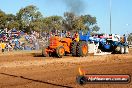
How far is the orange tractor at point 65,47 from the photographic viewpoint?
23328mm

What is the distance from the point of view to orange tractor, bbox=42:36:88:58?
76.5ft

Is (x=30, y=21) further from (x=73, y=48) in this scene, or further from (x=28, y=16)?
(x=73, y=48)

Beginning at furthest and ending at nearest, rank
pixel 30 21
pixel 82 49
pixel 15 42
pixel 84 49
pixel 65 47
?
pixel 30 21 → pixel 15 42 → pixel 84 49 → pixel 65 47 → pixel 82 49

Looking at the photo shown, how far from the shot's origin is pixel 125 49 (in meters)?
28.5

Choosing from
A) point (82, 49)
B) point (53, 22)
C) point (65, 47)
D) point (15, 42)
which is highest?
point (53, 22)

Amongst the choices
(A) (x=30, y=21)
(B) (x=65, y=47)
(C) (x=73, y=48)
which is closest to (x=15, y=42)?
(B) (x=65, y=47)

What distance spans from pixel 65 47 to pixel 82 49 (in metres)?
1.21

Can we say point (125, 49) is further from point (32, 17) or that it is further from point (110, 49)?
point (32, 17)

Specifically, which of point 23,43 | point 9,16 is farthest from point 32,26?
point 23,43

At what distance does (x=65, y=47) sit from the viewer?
2392cm

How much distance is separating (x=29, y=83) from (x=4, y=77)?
2076 millimetres

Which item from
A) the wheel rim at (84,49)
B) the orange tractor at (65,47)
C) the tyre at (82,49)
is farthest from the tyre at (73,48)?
the wheel rim at (84,49)

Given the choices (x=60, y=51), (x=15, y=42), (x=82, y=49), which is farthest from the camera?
(x=15, y=42)

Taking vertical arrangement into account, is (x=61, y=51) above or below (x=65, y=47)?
below
